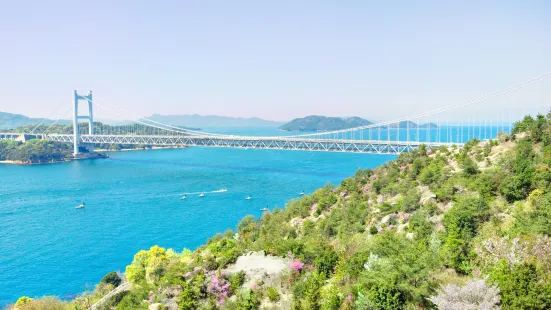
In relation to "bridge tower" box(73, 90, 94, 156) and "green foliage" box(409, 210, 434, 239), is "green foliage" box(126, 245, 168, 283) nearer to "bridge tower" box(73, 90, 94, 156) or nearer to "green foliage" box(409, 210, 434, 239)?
"green foliage" box(409, 210, 434, 239)

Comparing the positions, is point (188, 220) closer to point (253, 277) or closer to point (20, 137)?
point (253, 277)

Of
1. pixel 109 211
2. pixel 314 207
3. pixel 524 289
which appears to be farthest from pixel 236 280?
pixel 109 211

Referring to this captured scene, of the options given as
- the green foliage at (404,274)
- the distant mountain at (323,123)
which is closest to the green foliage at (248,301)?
the green foliage at (404,274)

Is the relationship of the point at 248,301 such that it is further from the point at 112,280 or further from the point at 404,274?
the point at 112,280

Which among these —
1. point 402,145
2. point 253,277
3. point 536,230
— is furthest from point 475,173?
point 402,145

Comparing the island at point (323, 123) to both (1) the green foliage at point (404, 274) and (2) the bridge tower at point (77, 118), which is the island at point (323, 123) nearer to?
(2) the bridge tower at point (77, 118)
